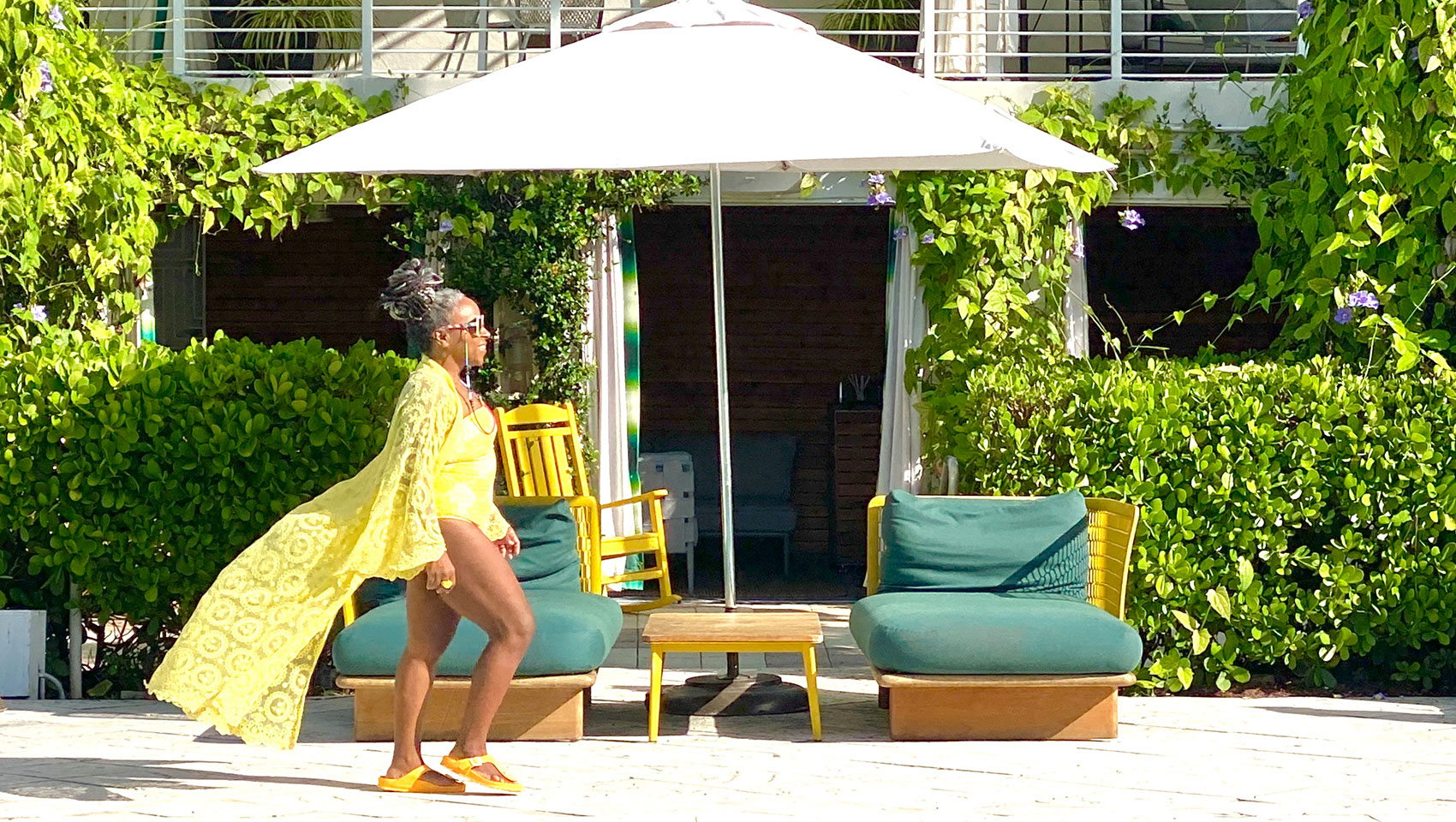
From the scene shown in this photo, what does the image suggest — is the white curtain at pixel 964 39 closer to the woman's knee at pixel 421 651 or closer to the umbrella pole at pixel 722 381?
the umbrella pole at pixel 722 381

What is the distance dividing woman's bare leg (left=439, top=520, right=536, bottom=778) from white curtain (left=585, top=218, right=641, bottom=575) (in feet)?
13.6

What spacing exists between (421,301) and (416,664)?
1084 mm

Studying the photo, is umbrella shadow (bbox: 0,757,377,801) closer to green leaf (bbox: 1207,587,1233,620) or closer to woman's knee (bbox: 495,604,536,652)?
woman's knee (bbox: 495,604,536,652)

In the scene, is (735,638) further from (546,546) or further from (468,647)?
(546,546)

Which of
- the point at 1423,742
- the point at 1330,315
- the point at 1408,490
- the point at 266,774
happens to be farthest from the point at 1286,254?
the point at 266,774

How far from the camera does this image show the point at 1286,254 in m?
7.88

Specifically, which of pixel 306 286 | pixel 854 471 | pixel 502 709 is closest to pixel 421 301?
pixel 502 709

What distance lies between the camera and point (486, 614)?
15.6 ft

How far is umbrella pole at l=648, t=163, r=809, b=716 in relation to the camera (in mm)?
6164

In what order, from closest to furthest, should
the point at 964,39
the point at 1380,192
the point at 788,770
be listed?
the point at 788,770 < the point at 1380,192 < the point at 964,39

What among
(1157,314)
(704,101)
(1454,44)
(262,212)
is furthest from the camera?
(1157,314)

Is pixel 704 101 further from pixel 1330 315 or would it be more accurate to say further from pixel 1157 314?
pixel 1157 314

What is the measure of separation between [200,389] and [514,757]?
2.18 m

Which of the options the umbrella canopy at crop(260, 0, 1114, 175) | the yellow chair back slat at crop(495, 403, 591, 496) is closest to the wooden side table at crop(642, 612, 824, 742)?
the umbrella canopy at crop(260, 0, 1114, 175)
